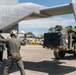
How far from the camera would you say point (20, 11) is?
399 inches

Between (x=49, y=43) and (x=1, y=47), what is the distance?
307 cm

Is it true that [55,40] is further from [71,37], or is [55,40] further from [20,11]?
[20,11]

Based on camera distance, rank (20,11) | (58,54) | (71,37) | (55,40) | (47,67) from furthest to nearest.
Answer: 1. (58,54)
2. (71,37)
3. (55,40)
4. (47,67)
5. (20,11)

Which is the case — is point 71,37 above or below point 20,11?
below

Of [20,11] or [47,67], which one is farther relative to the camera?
[47,67]

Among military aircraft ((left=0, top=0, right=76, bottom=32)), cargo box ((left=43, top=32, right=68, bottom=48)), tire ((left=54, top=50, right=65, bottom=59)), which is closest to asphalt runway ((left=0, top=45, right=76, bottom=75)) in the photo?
tire ((left=54, top=50, right=65, bottom=59))

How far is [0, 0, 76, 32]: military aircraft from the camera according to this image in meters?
9.40

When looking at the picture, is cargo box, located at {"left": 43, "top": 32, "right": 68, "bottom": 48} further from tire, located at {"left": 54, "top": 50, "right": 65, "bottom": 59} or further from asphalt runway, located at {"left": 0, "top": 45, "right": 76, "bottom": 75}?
tire, located at {"left": 54, "top": 50, "right": 65, "bottom": 59}

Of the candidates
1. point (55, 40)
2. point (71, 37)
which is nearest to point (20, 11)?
point (55, 40)

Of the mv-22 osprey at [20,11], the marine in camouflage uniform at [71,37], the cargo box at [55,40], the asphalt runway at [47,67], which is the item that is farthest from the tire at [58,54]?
the mv-22 osprey at [20,11]

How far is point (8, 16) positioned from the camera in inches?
376

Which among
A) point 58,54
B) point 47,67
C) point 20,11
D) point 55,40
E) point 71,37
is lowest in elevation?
point 47,67

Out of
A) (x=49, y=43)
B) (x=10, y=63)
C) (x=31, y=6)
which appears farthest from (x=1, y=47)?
(x=10, y=63)

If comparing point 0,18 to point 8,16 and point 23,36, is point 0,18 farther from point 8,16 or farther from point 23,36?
point 23,36
